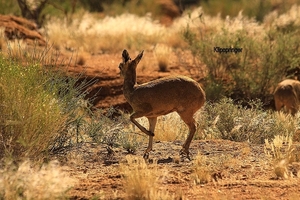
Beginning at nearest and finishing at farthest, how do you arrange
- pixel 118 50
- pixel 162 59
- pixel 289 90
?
pixel 289 90, pixel 162 59, pixel 118 50

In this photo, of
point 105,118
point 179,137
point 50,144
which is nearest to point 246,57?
point 179,137

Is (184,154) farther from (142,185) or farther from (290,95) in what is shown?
(290,95)

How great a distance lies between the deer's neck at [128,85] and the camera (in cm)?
1106

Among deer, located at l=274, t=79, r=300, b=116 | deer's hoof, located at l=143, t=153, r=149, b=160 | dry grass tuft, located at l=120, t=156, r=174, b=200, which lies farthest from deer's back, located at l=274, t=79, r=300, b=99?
dry grass tuft, located at l=120, t=156, r=174, b=200

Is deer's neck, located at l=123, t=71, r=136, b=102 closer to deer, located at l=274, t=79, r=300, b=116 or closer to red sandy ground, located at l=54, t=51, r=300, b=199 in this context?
red sandy ground, located at l=54, t=51, r=300, b=199

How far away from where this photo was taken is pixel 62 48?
2442 cm

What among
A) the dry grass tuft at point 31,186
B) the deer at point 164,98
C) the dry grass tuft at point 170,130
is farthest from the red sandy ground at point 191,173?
the dry grass tuft at point 170,130

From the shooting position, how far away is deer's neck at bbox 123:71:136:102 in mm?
11059

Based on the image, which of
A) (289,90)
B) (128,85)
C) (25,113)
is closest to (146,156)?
(128,85)

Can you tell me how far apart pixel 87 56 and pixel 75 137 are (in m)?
11.3

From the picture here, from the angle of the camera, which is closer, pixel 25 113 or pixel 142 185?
pixel 142 185

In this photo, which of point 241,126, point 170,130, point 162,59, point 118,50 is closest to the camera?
point 241,126

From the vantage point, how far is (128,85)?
11.1 metres

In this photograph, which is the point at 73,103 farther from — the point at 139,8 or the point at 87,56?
the point at 139,8
